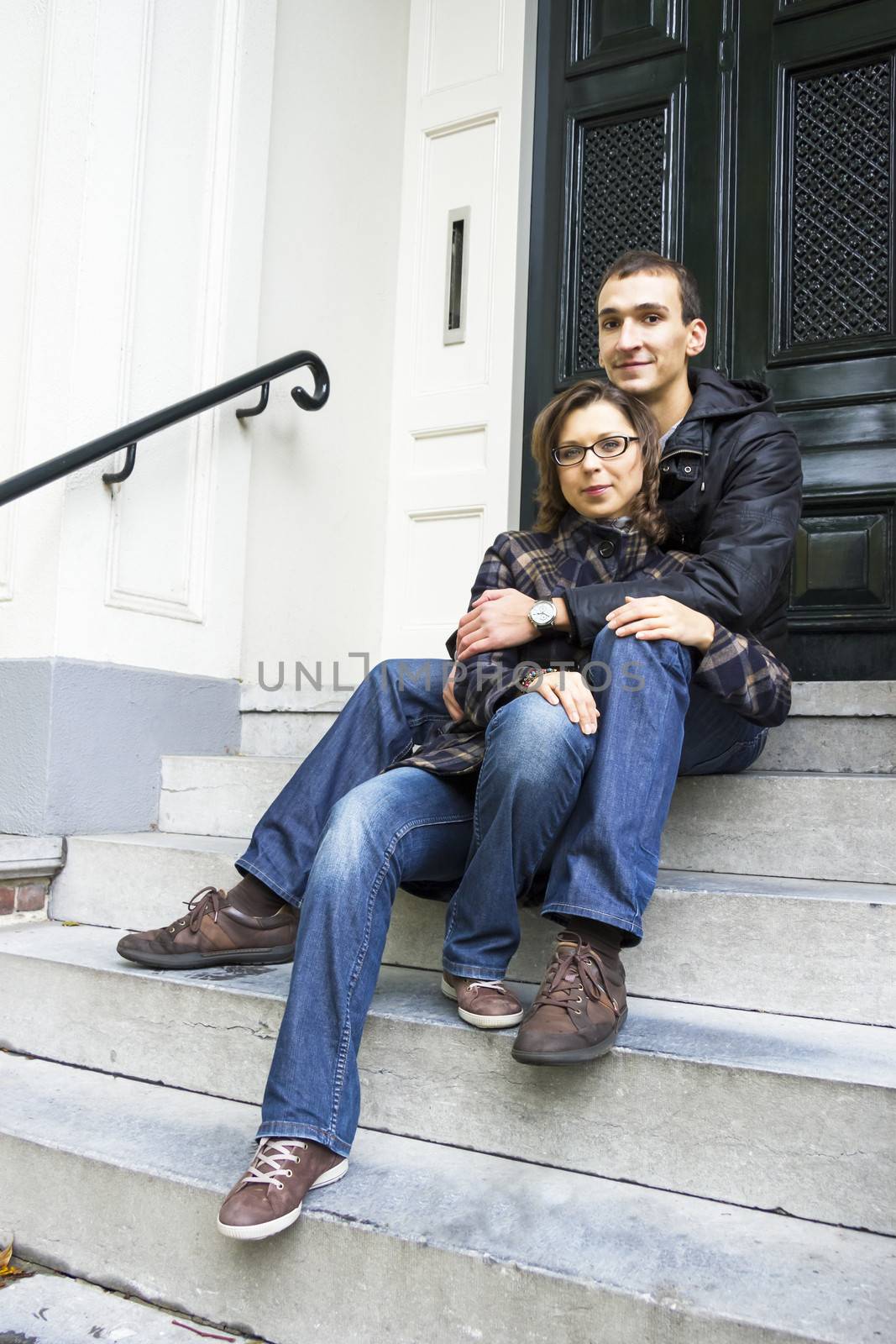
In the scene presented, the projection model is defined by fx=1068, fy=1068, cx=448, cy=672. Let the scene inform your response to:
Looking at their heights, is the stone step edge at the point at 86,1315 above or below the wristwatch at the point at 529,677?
below

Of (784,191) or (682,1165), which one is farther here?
(784,191)

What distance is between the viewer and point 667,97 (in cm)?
311

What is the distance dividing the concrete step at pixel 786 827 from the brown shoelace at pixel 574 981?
530mm

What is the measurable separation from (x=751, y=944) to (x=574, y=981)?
1.17 feet

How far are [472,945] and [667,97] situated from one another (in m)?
2.68

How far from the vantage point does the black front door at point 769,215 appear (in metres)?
2.75

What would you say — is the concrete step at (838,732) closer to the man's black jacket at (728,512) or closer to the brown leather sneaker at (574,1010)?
the man's black jacket at (728,512)

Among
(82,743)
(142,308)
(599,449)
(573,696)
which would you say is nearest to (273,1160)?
(573,696)

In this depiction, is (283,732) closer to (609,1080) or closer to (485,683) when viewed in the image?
(485,683)

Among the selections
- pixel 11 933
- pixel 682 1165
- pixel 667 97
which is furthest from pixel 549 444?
pixel 667 97

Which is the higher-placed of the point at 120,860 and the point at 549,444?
the point at 549,444

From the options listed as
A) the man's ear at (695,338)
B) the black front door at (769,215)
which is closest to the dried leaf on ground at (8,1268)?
the man's ear at (695,338)

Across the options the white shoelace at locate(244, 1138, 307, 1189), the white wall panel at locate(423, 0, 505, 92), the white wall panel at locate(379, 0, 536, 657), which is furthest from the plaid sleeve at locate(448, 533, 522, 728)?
the white wall panel at locate(423, 0, 505, 92)

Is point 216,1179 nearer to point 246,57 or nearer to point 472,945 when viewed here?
point 472,945
